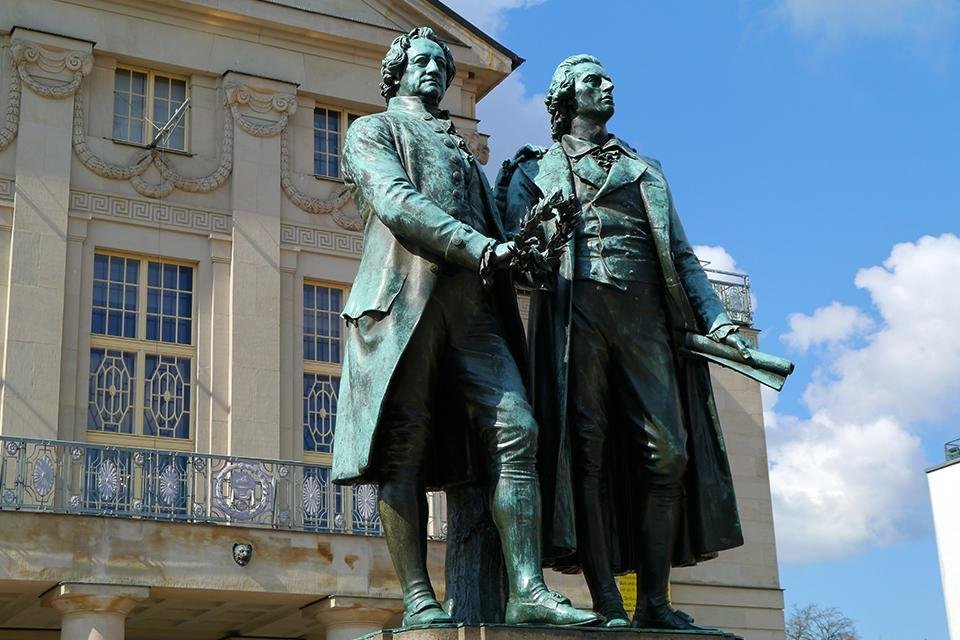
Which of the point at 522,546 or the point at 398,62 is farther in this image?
the point at 398,62

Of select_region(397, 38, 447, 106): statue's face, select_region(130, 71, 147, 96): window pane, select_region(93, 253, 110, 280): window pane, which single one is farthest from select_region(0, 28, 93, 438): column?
select_region(397, 38, 447, 106): statue's face

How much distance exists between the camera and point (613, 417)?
248 inches

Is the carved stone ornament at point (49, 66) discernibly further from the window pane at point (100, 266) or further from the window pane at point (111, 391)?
the window pane at point (111, 391)

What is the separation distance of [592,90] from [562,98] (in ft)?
0.45

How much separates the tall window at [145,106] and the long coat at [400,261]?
17597mm

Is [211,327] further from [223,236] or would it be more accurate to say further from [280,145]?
[280,145]

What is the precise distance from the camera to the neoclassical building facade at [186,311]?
19.6 metres

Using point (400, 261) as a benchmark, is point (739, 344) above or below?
below

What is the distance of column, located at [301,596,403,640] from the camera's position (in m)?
20.0

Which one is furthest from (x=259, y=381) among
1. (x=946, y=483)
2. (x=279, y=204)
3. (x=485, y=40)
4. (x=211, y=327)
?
(x=946, y=483)

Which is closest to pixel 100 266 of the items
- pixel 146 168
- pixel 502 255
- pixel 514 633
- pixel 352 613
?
pixel 146 168

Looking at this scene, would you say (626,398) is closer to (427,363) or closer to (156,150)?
(427,363)

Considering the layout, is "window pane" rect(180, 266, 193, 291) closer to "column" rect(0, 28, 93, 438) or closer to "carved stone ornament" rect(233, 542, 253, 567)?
"column" rect(0, 28, 93, 438)

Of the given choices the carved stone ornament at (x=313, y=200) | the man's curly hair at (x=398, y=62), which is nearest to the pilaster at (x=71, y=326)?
the carved stone ornament at (x=313, y=200)
